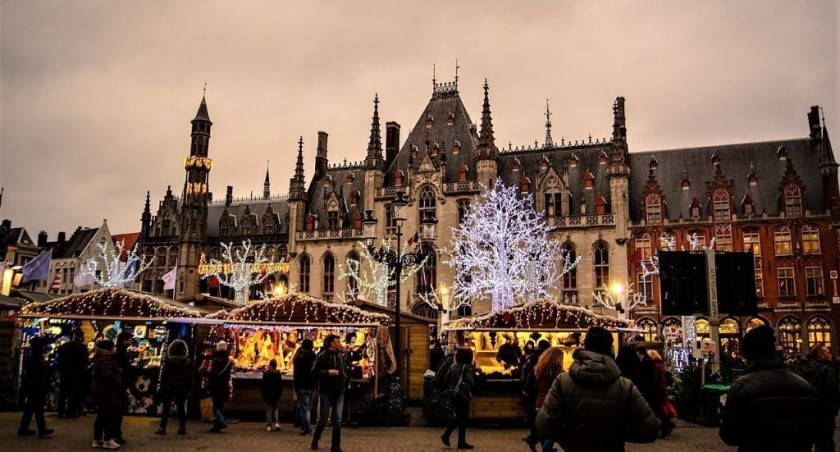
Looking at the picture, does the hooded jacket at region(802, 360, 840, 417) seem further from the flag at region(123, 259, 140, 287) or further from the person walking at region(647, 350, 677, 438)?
the flag at region(123, 259, 140, 287)

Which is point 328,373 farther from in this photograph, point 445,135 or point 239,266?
point 239,266

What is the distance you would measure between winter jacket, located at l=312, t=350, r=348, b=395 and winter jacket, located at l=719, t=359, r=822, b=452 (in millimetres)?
7329

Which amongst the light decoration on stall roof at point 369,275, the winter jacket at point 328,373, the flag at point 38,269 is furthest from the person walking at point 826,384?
the light decoration on stall roof at point 369,275

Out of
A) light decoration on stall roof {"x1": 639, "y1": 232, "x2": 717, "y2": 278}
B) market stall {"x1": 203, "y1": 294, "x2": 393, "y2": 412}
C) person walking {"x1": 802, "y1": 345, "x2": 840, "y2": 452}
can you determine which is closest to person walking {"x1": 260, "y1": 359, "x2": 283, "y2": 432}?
market stall {"x1": 203, "y1": 294, "x2": 393, "y2": 412}

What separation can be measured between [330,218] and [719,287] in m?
35.4

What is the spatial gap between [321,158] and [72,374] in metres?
40.0

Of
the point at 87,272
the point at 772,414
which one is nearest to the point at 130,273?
the point at 87,272

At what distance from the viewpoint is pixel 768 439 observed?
4914mm

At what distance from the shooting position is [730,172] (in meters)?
41.3

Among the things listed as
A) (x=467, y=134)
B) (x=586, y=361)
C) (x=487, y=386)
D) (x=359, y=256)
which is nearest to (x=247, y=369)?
(x=487, y=386)

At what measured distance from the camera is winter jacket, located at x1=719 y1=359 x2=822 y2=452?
490 cm

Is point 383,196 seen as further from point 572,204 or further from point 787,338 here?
point 787,338

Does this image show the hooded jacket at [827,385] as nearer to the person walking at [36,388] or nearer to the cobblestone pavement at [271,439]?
the cobblestone pavement at [271,439]

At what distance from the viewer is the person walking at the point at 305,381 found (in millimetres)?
13617
